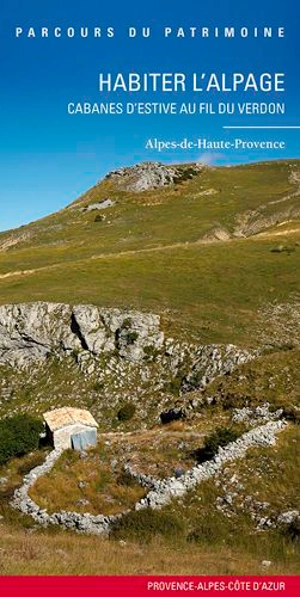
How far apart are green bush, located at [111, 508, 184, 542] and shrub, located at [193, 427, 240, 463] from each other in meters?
5.42

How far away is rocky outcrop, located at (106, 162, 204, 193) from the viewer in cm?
16675

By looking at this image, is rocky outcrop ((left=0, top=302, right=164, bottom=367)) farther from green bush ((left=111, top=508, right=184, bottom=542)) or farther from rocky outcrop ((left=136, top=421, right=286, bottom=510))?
green bush ((left=111, top=508, right=184, bottom=542))

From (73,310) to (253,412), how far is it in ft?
105

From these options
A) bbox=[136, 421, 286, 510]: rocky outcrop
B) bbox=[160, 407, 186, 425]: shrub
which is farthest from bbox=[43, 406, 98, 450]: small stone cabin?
bbox=[136, 421, 286, 510]: rocky outcrop

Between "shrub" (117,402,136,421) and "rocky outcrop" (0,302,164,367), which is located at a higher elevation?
"rocky outcrop" (0,302,164,367)

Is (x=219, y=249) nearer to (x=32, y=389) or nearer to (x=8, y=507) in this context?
(x=32, y=389)

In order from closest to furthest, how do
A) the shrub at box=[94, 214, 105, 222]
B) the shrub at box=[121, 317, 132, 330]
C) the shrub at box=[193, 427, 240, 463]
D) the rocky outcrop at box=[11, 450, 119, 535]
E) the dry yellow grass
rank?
the dry yellow grass, the rocky outcrop at box=[11, 450, 119, 535], the shrub at box=[193, 427, 240, 463], the shrub at box=[121, 317, 132, 330], the shrub at box=[94, 214, 105, 222]

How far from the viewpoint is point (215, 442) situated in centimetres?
3003

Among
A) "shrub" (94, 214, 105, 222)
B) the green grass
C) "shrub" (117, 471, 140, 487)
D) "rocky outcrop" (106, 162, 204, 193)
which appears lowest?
"shrub" (117, 471, 140, 487)

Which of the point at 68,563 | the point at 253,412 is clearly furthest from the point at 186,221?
the point at 68,563

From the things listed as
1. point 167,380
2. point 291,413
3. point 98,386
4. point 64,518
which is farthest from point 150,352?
point 64,518

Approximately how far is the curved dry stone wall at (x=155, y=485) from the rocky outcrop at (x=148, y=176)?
13894cm

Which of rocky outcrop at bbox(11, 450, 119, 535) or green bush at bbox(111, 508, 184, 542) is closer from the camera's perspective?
green bush at bbox(111, 508, 184, 542)

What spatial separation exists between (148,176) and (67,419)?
14582 cm
